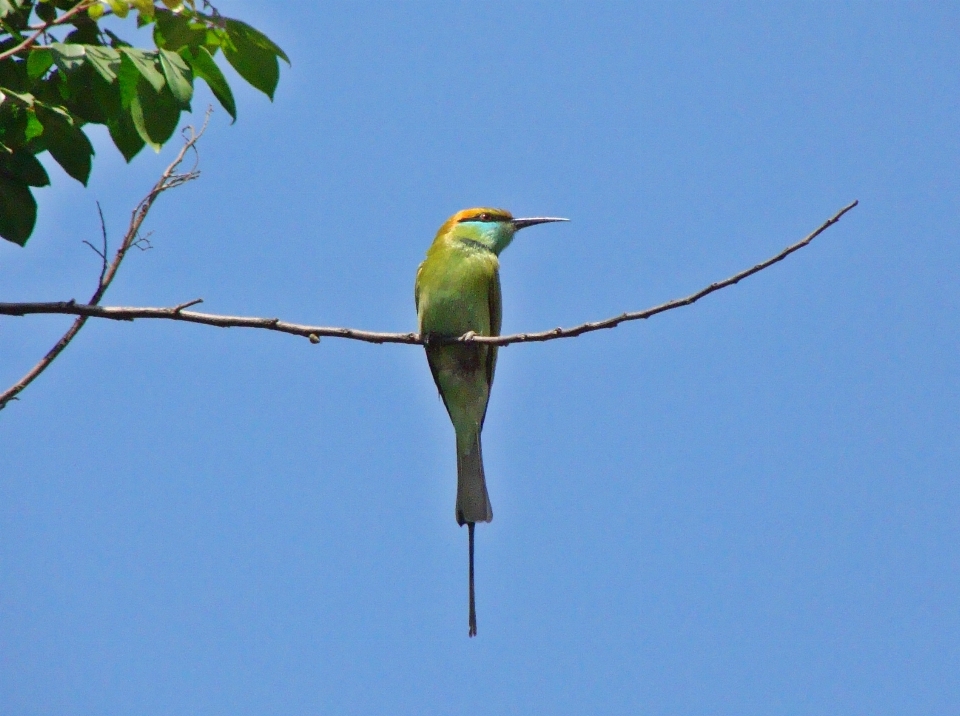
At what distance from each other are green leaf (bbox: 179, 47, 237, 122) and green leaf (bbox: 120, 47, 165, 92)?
0.16m

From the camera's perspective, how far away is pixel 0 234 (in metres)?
1.96

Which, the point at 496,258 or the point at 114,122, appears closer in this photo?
the point at 114,122

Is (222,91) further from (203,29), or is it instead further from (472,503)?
(472,503)

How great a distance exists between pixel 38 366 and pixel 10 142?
0.45 m

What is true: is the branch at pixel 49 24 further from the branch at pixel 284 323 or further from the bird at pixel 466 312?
the bird at pixel 466 312

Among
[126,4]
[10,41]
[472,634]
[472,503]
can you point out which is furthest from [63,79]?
[472,503]

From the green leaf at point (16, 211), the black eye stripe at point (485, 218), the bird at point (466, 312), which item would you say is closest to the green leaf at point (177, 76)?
the green leaf at point (16, 211)

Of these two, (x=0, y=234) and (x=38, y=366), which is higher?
(x=0, y=234)

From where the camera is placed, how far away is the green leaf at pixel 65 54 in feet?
5.61

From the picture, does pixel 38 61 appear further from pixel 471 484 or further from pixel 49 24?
pixel 471 484

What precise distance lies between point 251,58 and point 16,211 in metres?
0.53

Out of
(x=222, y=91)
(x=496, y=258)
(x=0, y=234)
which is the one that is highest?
(x=496, y=258)

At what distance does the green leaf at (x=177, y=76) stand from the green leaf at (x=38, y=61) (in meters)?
0.19

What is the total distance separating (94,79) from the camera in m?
1.80
